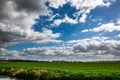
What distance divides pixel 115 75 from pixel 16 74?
74.0 ft

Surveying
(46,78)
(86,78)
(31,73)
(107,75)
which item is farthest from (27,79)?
(107,75)

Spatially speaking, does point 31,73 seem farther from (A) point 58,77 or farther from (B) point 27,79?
(A) point 58,77

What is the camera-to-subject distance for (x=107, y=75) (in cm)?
4203

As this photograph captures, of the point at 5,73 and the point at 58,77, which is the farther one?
the point at 5,73

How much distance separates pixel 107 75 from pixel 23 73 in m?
19.0

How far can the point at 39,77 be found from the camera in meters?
46.5

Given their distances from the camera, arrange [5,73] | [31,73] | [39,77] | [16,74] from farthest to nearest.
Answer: [5,73] → [16,74] → [31,73] → [39,77]

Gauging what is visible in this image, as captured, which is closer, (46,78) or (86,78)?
(86,78)

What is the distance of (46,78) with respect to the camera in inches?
1770

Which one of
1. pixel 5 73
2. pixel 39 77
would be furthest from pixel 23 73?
pixel 5 73

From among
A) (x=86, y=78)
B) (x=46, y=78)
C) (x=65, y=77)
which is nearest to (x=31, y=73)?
(x=46, y=78)

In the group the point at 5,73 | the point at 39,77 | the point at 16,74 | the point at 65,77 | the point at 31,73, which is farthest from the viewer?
the point at 5,73

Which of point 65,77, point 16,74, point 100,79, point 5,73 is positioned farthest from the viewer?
point 5,73

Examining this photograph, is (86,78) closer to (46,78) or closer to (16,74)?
(46,78)
